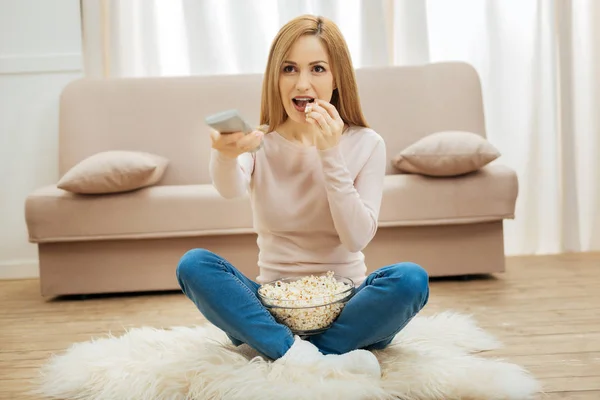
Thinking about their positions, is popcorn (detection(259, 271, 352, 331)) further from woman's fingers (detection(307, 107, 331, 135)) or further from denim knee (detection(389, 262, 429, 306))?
woman's fingers (detection(307, 107, 331, 135))

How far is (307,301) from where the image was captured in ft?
4.62

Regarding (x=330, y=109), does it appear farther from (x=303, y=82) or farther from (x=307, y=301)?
(x=307, y=301)

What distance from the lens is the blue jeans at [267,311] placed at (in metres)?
1.38

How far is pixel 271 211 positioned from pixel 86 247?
1.25m

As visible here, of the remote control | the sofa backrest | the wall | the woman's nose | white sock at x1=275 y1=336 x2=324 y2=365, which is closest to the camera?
the remote control

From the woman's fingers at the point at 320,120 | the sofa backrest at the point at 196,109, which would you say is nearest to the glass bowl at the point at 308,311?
the woman's fingers at the point at 320,120

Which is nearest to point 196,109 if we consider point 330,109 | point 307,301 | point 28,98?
point 28,98

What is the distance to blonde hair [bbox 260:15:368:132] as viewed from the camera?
5.02ft

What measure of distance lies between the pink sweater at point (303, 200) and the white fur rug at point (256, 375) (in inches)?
8.5

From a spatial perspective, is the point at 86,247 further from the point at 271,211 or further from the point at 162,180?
the point at 271,211

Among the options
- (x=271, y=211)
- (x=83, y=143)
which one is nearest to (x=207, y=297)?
(x=271, y=211)

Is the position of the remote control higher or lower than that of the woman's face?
lower

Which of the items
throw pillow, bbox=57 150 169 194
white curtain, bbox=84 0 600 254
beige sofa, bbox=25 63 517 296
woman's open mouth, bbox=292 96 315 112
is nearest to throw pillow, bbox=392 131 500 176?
beige sofa, bbox=25 63 517 296

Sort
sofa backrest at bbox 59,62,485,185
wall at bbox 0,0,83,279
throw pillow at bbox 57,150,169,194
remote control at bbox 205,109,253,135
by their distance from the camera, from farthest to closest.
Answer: wall at bbox 0,0,83,279
sofa backrest at bbox 59,62,485,185
throw pillow at bbox 57,150,169,194
remote control at bbox 205,109,253,135
